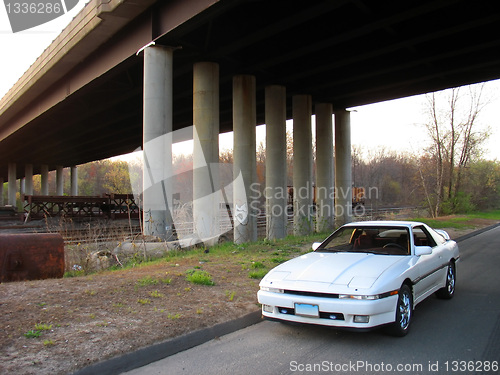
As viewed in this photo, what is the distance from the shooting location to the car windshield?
5.81m

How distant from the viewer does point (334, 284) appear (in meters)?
4.59

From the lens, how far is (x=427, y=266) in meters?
5.71

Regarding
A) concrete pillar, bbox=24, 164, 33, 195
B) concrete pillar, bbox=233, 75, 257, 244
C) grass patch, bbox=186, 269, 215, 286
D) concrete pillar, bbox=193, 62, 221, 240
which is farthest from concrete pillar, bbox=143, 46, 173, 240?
concrete pillar, bbox=24, 164, 33, 195

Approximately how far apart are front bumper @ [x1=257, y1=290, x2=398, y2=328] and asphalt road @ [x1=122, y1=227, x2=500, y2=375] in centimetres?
30

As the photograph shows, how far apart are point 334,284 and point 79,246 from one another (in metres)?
8.17

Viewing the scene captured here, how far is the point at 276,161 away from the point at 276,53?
18.7 ft

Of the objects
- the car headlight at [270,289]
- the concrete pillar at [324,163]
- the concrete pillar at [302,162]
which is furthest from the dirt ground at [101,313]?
the concrete pillar at [324,163]

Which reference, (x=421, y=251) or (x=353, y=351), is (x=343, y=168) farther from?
(x=353, y=351)

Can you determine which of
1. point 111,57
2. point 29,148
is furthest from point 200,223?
point 29,148

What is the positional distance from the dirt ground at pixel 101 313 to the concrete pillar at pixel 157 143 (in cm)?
696

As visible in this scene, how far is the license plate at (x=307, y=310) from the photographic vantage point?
14.8ft

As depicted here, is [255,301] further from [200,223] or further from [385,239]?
[200,223]

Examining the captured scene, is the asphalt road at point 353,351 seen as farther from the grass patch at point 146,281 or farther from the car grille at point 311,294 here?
the grass patch at point 146,281

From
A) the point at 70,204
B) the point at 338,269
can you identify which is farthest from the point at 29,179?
the point at 338,269
